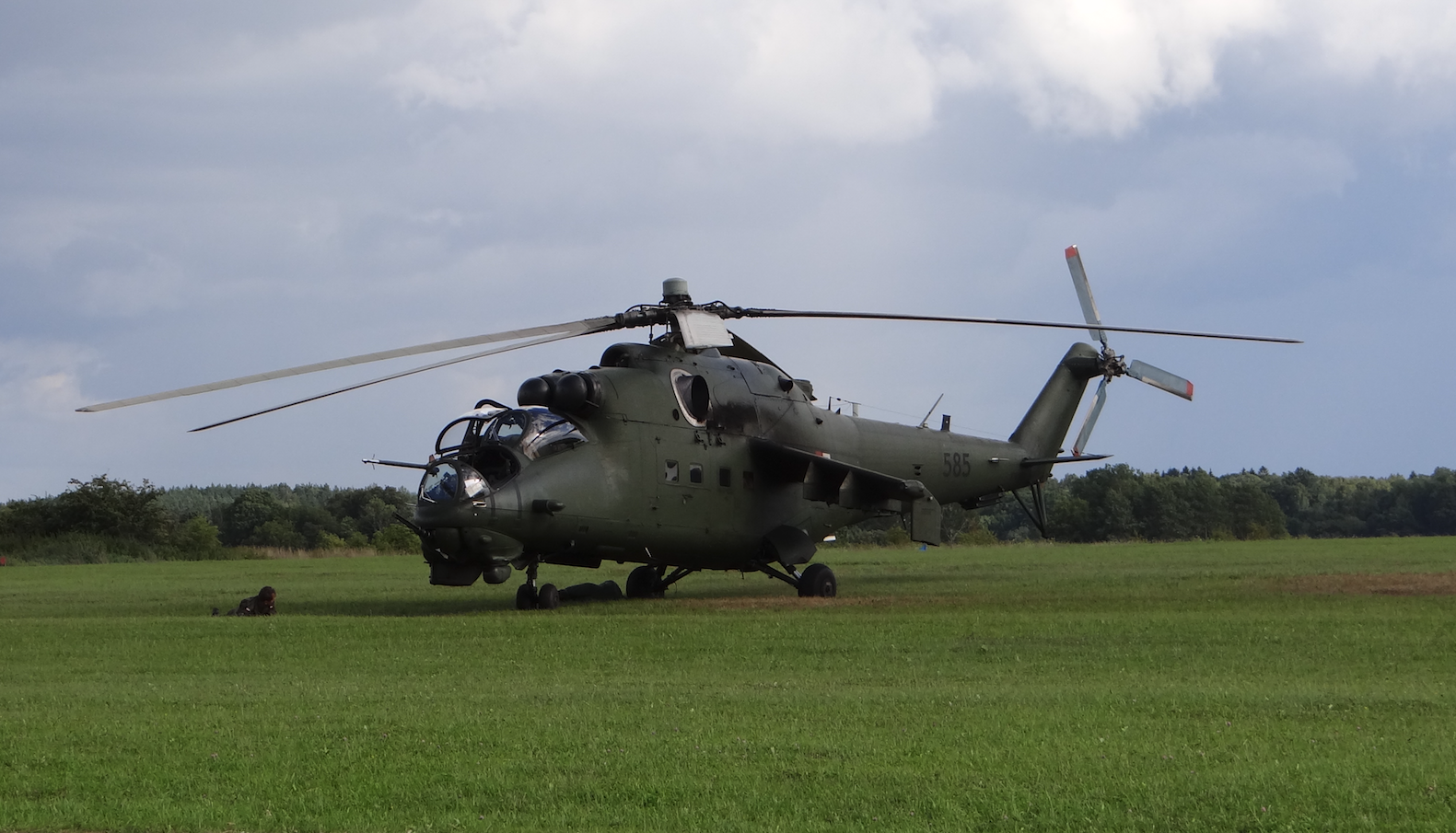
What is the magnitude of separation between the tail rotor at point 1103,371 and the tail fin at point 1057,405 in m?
0.36

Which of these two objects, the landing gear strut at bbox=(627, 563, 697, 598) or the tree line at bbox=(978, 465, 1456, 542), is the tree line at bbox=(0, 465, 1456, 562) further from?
the landing gear strut at bbox=(627, 563, 697, 598)

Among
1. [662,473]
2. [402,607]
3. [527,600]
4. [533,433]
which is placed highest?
[533,433]

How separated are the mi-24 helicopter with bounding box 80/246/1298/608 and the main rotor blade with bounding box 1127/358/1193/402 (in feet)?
24.2

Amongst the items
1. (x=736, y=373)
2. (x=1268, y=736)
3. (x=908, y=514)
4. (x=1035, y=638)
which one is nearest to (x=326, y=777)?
(x=1268, y=736)

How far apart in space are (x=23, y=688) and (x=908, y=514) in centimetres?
1817

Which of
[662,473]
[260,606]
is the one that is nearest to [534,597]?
[662,473]

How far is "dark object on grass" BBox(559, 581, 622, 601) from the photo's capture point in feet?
94.8

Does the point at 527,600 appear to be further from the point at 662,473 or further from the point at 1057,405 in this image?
the point at 1057,405

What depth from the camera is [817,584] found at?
1121 inches

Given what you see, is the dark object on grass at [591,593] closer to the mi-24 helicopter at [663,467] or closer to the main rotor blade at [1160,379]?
the mi-24 helicopter at [663,467]

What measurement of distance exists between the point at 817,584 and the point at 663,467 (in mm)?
4356

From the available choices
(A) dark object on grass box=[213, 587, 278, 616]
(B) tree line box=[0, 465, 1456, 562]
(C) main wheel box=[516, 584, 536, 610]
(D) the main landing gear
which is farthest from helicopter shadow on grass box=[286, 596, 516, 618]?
(B) tree line box=[0, 465, 1456, 562]

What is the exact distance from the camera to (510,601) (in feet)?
95.2

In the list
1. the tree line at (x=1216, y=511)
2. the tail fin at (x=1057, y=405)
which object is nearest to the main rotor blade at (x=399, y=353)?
the tail fin at (x=1057, y=405)
